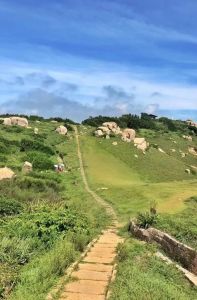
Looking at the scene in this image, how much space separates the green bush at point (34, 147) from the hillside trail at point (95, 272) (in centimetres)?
4449

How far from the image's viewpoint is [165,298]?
14594 millimetres

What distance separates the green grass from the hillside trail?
1.17ft

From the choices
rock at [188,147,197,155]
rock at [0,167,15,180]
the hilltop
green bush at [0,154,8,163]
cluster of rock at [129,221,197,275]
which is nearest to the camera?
the hilltop

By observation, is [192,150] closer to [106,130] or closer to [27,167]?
[106,130]

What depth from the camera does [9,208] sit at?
30.6 metres

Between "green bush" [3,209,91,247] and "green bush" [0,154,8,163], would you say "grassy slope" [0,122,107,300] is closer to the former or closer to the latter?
"green bush" [3,209,91,247]

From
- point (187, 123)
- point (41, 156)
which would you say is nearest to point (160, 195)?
point (41, 156)

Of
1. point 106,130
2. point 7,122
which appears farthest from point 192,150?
point 7,122

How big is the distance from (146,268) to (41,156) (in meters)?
45.1

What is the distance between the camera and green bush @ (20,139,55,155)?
68688 millimetres

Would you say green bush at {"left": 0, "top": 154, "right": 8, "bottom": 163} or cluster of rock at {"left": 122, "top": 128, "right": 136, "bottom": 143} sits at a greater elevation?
cluster of rock at {"left": 122, "top": 128, "right": 136, "bottom": 143}

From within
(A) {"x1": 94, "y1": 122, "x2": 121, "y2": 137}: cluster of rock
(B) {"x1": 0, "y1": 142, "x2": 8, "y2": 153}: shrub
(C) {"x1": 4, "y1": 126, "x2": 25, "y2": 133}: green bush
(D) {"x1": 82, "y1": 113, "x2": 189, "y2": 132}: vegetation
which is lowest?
(B) {"x1": 0, "y1": 142, "x2": 8, "y2": 153}: shrub

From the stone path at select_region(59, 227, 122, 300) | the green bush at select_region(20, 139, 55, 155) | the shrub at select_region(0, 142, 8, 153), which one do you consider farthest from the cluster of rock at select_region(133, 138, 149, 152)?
the stone path at select_region(59, 227, 122, 300)

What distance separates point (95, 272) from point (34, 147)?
175 feet
